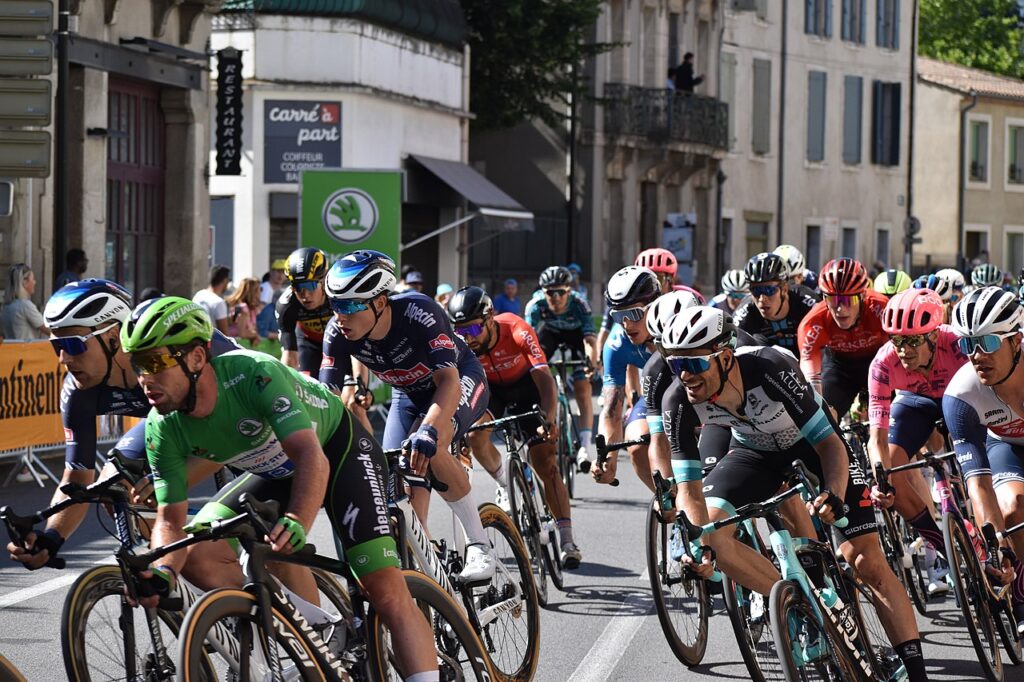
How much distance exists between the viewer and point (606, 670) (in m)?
8.25

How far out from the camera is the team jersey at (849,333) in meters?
11.6

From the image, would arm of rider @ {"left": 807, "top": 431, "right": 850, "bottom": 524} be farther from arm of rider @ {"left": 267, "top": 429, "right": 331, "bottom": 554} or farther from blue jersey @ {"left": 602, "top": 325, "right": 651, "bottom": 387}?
blue jersey @ {"left": 602, "top": 325, "right": 651, "bottom": 387}

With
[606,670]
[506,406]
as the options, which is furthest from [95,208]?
[606,670]

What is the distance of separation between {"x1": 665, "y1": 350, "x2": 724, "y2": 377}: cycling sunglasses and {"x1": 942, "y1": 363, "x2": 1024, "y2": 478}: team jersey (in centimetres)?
149

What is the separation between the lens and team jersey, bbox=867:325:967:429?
9336mm

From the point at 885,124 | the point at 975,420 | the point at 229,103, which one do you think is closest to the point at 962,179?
the point at 885,124

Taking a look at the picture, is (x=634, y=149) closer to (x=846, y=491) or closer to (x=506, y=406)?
(x=506, y=406)

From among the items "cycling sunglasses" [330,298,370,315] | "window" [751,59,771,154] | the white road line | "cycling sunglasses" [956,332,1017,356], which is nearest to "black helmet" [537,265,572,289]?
the white road line

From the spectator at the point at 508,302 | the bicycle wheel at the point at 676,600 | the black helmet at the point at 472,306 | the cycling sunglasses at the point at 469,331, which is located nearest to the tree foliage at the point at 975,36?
the spectator at the point at 508,302

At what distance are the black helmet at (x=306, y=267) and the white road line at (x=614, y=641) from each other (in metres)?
2.97

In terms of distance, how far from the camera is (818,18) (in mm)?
54875

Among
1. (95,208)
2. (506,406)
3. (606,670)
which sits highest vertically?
(95,208)

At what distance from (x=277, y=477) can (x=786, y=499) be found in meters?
1.98

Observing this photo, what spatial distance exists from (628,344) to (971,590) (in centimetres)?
368
